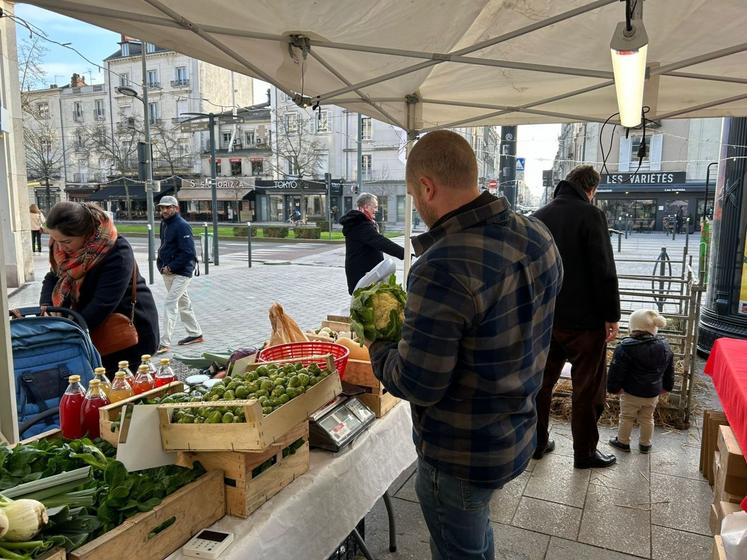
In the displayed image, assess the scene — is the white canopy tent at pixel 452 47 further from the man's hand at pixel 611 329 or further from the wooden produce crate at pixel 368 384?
the man's hand at pixel 611 329

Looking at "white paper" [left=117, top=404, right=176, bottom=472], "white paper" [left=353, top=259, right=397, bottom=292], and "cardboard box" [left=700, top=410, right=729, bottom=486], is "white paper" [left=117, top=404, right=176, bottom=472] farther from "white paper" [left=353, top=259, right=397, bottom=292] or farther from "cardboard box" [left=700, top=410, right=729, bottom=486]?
"cardboard box" [left=700, top=410, right=729, bottom=486]

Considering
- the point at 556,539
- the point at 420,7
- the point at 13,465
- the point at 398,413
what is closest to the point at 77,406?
the point at 13,465

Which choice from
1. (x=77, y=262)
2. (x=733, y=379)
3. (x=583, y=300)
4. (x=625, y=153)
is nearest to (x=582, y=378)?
(x=583, y=300)

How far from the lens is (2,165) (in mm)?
10867

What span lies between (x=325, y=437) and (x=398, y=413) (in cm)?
61

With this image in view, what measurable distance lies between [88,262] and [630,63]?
310 centimetres

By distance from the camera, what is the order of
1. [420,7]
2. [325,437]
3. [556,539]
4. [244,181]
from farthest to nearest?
1. [244,181]
2. [556,539]
3. [420,7]
4. [325,437]

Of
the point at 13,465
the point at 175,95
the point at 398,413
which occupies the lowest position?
the point at 398,413

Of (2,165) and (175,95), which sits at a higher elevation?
(175,95)

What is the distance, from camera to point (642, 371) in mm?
3672

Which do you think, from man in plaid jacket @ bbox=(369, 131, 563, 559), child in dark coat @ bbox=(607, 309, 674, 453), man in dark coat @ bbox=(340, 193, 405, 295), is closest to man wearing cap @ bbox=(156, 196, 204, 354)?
man in dark coat @ bbox=(340, 193, 405, 295)

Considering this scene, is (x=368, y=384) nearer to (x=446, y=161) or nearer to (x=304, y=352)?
(x=304, y=352)

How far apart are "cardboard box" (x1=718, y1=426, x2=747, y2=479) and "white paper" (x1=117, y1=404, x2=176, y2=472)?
2.70 metres

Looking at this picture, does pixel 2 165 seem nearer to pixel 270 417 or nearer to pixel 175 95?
pixel 270 417
